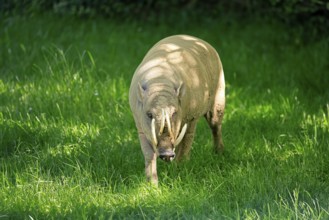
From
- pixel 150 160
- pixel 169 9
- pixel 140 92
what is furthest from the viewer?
pixel 169 9

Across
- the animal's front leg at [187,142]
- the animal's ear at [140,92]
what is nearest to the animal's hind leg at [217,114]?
the animal's front leg at [187,142]

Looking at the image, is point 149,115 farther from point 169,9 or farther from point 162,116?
point 169,9

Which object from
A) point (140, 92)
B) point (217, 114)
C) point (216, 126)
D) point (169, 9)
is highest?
point (140, 92)

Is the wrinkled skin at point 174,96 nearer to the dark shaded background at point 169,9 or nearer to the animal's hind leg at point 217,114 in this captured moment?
the animal's hind leg at point 217,114

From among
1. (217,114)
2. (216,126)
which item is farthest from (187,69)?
(216,126)

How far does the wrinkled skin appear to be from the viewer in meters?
4.98

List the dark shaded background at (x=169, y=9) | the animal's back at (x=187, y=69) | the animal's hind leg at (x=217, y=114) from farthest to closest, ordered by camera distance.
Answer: the dark shaded background at (x=169, y=9) → the animal's hind leg at (x=217, y=114) → the animal's back at (x=187, y=69)

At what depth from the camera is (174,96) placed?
5.12 m

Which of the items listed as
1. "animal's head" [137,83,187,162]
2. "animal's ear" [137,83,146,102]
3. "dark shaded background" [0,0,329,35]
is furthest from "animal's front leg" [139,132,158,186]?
"dark shaded background" [0,0,329,35]

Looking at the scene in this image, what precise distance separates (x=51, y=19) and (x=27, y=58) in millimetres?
2144

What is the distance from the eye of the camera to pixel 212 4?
11.9 meters

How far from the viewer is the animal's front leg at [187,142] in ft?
19.1

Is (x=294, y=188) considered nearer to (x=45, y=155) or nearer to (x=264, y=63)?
(x=45, y=155)

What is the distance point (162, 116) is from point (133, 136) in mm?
1769
